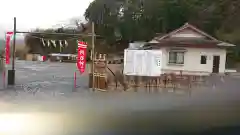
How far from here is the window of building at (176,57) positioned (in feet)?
81.8

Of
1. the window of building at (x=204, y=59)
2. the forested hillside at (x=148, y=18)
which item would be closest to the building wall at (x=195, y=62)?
the window of building at (x=204, y=59)

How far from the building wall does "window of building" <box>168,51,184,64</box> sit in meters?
0.26

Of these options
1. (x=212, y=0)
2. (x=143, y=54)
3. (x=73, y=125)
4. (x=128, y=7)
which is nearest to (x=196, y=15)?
(x=212, y=0)

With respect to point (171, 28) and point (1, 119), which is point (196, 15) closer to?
point (171, 28)

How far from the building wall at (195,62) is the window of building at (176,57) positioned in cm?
26

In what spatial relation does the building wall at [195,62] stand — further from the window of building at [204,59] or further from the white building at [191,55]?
the window of building at [204,59]

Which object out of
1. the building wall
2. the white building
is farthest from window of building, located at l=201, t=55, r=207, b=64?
the building wall

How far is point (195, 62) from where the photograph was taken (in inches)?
975

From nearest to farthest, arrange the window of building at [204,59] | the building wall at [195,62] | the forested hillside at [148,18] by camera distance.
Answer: the building wall at [195,62], the window of building at [204,59], the forested hillside at [148,18]

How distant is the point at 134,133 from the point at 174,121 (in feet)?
4.77

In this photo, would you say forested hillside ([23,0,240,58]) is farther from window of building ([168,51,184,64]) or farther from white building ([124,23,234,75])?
window of building ([168,51,184,64])

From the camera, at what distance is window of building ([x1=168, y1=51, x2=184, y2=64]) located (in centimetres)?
2494

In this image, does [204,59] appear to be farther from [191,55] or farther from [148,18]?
[148,18]

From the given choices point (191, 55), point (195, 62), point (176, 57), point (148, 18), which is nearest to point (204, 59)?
point (195, 62)
